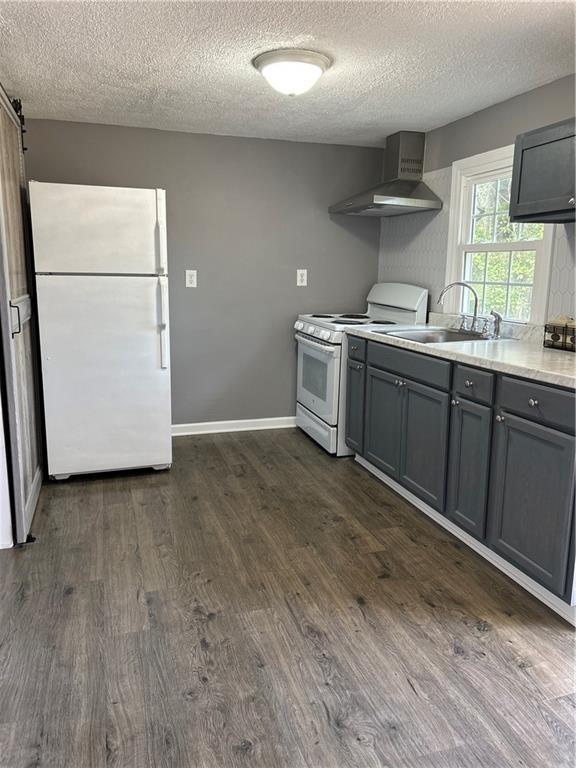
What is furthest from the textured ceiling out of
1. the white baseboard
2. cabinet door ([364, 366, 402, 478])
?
the white baseboard

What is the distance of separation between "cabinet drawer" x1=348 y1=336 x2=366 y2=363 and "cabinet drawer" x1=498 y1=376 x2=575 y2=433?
128 centimetres

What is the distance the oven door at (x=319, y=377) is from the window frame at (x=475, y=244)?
86cm

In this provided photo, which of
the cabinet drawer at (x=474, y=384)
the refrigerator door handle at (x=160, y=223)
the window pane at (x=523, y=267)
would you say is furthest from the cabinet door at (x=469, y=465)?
the refrigerator door handle at (x=160, y=223)

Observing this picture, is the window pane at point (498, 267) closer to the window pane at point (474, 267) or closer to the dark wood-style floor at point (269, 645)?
the window pane at point (474, 267)

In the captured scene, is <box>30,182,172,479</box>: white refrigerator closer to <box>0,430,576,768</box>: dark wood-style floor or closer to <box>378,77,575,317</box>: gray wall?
<box>0,430,576,768</box>: dark wood-style floor

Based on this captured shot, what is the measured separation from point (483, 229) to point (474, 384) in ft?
4.76

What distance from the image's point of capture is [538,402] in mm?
2133

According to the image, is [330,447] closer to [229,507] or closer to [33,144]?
[229,507]

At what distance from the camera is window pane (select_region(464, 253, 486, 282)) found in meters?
3.55

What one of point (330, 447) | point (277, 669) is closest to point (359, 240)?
point (330, 447)

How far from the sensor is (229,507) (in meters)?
3.13

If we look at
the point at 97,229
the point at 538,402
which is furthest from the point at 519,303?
the point at 97,229

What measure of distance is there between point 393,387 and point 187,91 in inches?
77.1

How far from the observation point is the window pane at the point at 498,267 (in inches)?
131
